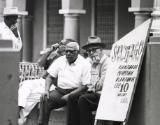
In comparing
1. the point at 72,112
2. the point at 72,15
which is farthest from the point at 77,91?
the point at 72,15

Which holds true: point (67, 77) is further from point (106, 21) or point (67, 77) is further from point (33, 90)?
point (106, 21)

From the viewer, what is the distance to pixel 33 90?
14930 mm

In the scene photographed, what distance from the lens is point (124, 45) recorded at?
1124 centimetres

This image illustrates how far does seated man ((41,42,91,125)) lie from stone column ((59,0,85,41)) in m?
6.07

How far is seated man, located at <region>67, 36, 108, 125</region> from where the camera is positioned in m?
13.1

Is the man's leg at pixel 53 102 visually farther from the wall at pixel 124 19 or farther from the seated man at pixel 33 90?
the wall at pixel 124 19

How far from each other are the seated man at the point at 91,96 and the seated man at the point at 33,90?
127 centimetres

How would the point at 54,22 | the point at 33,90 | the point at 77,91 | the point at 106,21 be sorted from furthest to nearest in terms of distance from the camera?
the point at 54,22, the point at 106,21, the point at 33,90, the point at 77,91

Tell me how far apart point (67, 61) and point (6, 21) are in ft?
3.95

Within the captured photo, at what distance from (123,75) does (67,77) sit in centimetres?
253

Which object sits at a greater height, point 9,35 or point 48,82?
point 9,35

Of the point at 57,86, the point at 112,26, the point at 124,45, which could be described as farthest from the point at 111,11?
the point at 124,45

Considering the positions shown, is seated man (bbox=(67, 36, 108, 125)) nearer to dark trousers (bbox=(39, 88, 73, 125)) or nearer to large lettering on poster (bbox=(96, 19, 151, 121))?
dark trousers (bbox=(39, 88, 73, 125))

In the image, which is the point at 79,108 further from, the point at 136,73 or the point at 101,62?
the point at 136,73
